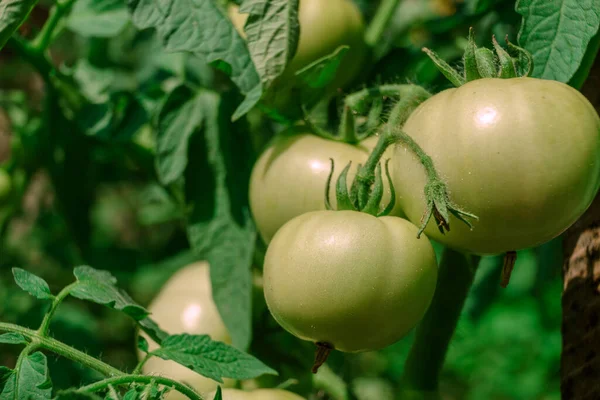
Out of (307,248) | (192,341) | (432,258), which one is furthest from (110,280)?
(432,258)

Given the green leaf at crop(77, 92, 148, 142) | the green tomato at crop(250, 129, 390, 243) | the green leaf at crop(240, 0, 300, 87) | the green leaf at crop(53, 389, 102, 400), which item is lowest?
the green leaf at crop(77, 92, 148, 142)

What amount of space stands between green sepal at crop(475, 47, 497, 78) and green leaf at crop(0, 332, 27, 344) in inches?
20.6

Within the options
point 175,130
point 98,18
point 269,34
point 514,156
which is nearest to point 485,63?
point 514,156

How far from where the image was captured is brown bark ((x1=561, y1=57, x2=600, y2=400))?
872mm

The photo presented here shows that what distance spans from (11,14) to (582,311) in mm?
717

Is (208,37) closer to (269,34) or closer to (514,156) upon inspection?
(269,34)

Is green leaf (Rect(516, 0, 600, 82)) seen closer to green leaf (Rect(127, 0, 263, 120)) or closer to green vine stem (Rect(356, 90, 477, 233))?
green vine stem (Rect(356, 90, 477, 233))

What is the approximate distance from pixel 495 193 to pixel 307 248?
0.19m

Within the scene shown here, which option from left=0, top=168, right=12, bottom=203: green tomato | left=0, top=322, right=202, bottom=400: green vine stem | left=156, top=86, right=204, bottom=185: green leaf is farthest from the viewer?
left=0, top=168, right=12, bottom=203: green tomato

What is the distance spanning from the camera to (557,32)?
0.78m

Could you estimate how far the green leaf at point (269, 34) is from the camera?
85cm

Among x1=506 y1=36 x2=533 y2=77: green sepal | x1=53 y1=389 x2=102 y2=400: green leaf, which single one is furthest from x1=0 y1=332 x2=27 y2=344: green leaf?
x1=506 y1=36 x2=533 y2=77: green sepal

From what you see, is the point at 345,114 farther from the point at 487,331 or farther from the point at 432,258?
the point at 487,331

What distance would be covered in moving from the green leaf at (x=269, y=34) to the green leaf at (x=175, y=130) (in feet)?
0.83
